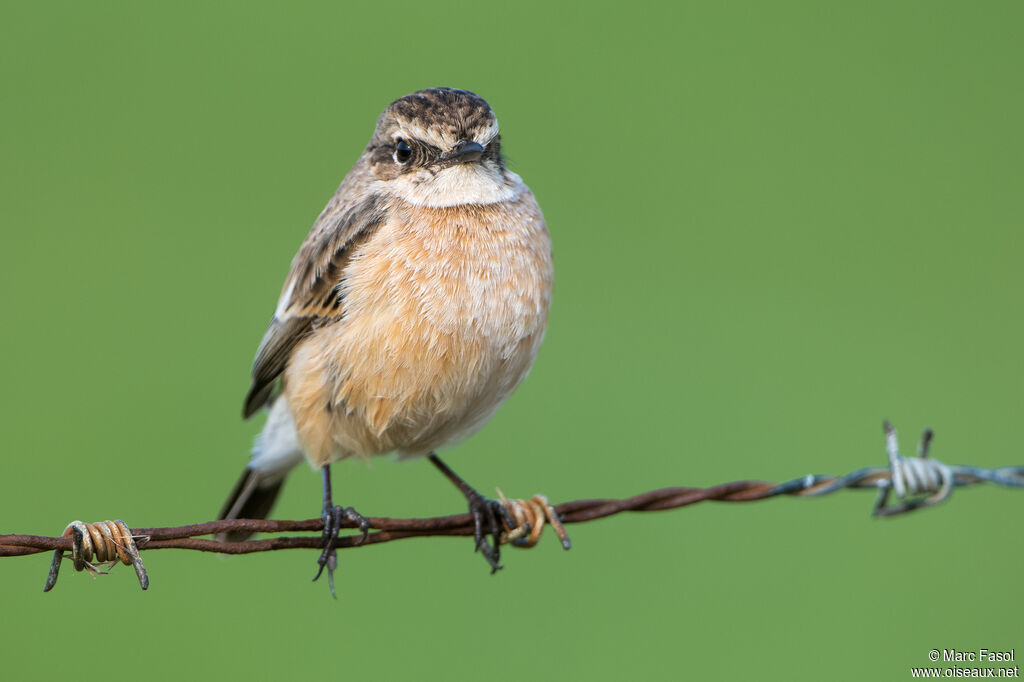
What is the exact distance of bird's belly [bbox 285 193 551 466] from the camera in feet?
14.8

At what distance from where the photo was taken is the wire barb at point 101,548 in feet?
11.4

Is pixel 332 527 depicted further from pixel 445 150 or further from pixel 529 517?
pixel 445 150

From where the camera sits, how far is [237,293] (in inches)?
304

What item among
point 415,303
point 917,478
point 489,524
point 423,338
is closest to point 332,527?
point 489,524

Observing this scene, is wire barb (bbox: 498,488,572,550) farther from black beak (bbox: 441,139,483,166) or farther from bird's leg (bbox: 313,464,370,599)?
black beak (bbox: 441,139,483,166)

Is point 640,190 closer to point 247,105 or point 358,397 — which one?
point 247,105

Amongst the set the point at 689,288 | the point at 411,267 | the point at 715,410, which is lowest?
the point at 715,410

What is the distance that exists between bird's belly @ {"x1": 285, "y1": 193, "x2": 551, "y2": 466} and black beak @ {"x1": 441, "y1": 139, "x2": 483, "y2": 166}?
32 centimetres

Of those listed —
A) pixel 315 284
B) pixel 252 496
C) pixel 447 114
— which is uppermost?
pixel 447 114

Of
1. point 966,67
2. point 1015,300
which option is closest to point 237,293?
point 1015,300

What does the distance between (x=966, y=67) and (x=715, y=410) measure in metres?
4.47

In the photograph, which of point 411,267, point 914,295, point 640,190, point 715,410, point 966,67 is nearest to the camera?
point 411,267

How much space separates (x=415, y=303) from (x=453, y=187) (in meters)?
0.67

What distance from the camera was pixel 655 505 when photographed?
4098 mm
